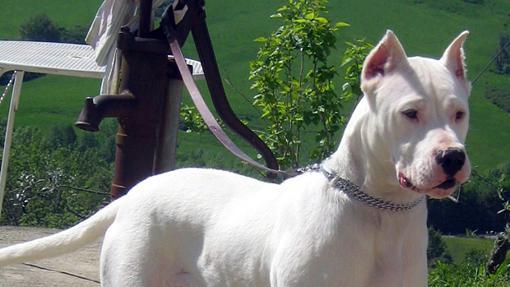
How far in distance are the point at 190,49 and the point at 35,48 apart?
6.83 m

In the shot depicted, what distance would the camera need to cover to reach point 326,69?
7422 mm

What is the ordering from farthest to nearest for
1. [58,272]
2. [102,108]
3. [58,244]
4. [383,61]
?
[58,272]
[102,108]
[58,244]
[383,61]

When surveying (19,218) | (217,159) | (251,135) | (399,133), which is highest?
(399,133)

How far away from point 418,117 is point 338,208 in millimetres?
389

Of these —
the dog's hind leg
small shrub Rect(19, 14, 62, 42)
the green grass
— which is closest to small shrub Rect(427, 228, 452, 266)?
the green grass

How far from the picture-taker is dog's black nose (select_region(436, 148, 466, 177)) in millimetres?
3018

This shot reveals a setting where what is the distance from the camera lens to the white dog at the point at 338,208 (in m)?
3.12

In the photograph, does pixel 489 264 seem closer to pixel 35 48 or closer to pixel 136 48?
pixel 136 48

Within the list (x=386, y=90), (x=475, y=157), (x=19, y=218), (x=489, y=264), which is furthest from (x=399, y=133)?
(x=19, y=218)

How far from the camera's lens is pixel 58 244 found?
4.22 meters

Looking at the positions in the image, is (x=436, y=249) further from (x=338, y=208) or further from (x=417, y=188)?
(x=417, y=188)

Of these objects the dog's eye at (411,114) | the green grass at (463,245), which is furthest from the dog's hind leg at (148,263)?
the green grass at (463,245)

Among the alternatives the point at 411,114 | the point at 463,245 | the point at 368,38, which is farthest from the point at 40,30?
the point at 411,114

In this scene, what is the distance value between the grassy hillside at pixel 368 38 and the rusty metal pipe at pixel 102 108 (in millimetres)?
2458
